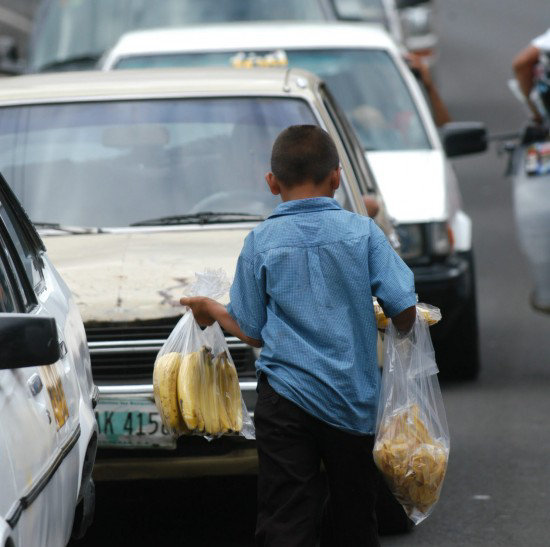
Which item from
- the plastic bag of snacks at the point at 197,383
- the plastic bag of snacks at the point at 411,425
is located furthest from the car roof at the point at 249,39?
the plastic bag of snacks at the point at 411,425

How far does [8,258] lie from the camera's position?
177 inches

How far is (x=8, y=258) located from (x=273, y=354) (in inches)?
31.4

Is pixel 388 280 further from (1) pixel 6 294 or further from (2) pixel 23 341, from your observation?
(2) pixel 23 341

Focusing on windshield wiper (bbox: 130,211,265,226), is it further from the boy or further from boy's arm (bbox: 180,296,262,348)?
the boy

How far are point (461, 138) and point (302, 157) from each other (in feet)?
17.5

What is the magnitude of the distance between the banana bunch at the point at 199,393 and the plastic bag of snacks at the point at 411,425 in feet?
1.78

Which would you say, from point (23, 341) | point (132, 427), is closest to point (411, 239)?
point (132, 427)

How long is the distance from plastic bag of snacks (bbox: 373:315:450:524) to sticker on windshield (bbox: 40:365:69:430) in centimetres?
85

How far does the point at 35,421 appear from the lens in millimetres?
3766

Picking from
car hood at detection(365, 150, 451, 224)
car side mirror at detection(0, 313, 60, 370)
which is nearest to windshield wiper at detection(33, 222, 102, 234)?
car hood at detection(365, 150, 451, 224)

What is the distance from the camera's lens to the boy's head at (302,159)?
4.32 metres

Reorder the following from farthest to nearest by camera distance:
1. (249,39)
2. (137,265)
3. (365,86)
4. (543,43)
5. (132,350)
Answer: (249,39), (365,86), (543,43), (137,265), (132,350)

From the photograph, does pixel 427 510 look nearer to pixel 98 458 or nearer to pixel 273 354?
pixel 273 354

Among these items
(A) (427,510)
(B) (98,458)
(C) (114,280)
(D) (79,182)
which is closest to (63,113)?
(D) (79,182)
